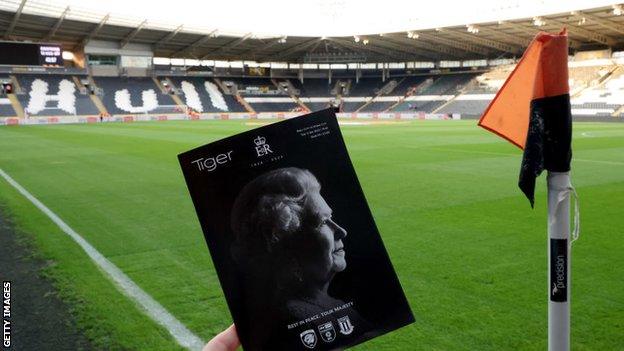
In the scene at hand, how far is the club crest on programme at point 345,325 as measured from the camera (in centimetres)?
165

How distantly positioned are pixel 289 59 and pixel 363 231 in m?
73.1

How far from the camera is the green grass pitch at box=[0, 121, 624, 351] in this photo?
4.22 m

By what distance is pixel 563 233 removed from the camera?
211 cm

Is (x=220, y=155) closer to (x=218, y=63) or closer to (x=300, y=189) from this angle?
(x=300, y=189)

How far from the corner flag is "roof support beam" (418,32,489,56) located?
53.7m

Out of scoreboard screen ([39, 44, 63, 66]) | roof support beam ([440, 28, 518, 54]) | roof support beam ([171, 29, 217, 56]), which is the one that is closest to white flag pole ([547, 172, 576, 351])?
scoreboard screen ([39, 44, 63, 66])

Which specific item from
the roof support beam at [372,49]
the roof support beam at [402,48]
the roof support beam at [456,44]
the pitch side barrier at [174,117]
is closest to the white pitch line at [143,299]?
the pitch side barrier at [174,117]

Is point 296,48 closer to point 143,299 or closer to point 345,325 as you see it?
point 143,299

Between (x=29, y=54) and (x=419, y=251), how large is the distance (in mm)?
43032

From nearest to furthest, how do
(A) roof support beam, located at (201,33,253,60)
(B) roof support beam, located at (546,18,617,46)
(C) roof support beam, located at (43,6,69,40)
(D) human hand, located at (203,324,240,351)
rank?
(D) human hand, located at (203,324,240,351) → (B) roof support beam, located at (546,18,617,46) → (C) roof support beam, located at (43,6,69,40) → (A) roof support beam, located at (201,33,253,60)

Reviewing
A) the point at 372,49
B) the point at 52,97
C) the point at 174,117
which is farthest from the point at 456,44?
the point at 52,97

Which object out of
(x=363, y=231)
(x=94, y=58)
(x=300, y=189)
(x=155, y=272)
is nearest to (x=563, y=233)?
(x=363, y=231)

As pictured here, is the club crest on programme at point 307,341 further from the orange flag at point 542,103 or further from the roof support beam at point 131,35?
the roof support beam at point 131,35

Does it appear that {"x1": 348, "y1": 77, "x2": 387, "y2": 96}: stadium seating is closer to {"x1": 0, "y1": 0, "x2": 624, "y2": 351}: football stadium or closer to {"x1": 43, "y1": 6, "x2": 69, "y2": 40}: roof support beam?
{"x1": 43, "y1": 6, "x2": 69, "y2": 40}: roof support beam
